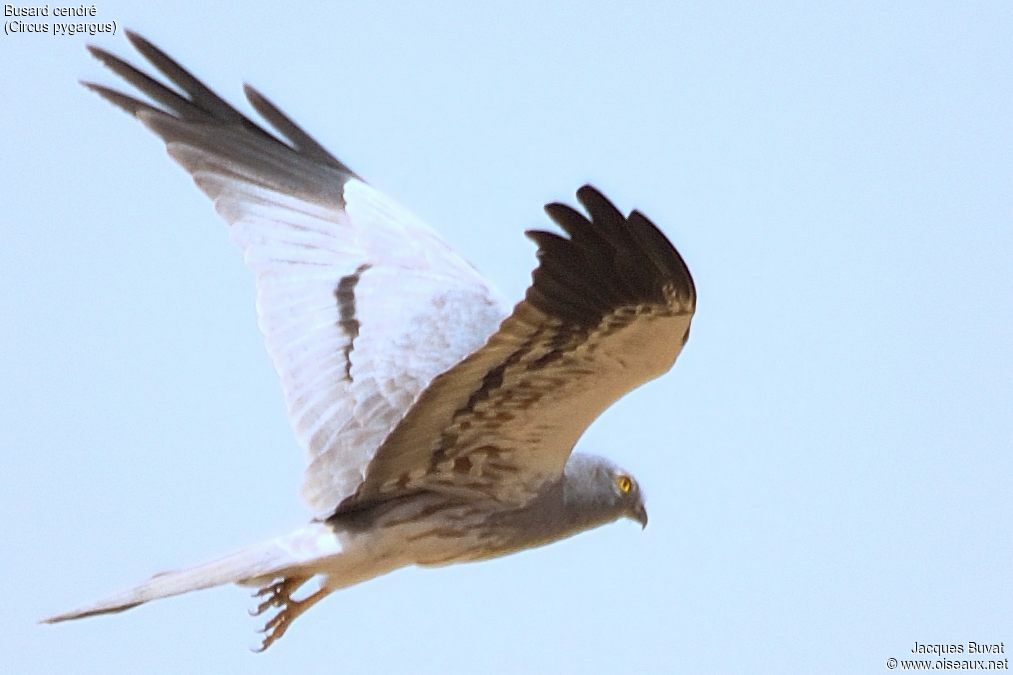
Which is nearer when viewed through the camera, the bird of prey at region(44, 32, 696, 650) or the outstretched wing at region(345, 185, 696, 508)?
the outstretched wing at region(345, 185, 696, 508)

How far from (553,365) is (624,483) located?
5.43ft

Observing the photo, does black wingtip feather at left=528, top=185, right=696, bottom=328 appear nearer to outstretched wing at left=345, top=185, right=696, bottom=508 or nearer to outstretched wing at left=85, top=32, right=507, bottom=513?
outstretched wing at left=345, top=185, right=696, bottom=508

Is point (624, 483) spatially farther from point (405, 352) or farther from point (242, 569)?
point (242, 569)

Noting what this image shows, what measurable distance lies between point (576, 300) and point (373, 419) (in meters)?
1.87

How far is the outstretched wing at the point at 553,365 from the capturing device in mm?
5984

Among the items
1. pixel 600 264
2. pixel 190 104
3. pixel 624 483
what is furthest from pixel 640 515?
pixel 190 104

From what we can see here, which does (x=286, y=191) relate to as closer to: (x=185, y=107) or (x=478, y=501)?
(x=185, y=107)

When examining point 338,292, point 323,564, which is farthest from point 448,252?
point 323,564

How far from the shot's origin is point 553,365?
6469 mm

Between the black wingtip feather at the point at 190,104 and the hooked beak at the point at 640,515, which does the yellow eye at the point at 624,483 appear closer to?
the hooked beak at the point at 640,515

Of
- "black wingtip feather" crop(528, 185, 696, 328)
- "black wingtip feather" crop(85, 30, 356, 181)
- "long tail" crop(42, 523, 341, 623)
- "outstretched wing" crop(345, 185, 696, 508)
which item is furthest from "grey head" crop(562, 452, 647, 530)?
"black wingtip feather" crop(85, 30, 356, 181)

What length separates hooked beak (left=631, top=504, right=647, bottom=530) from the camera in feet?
26.6

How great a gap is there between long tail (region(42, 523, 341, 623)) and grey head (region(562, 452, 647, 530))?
3.59 ft

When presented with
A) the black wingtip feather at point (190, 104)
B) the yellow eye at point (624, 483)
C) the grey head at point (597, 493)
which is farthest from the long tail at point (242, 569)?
the black wingtip feather at point (190, 104)
